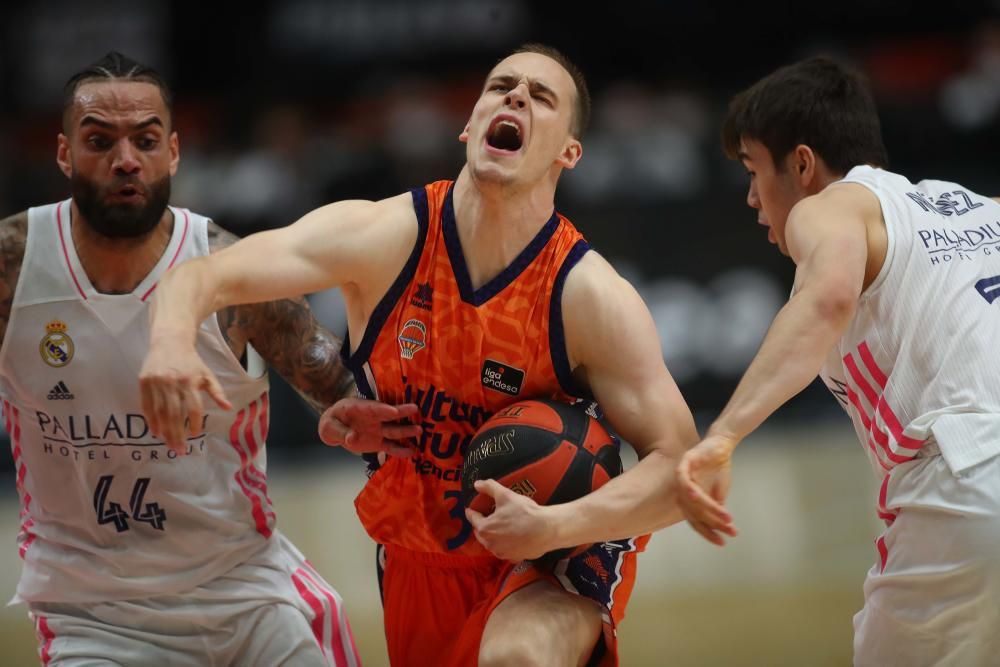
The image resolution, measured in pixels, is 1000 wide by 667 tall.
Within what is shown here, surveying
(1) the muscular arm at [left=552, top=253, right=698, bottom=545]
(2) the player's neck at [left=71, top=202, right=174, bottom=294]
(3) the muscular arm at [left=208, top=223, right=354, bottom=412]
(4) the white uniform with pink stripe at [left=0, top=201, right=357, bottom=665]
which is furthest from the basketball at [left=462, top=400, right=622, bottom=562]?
(2) the player's neck at [left=71, top=202, right=174, bottom=294]

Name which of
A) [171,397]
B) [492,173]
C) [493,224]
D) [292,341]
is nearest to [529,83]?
[492,173]

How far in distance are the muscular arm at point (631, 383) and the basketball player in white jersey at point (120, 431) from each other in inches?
40.9

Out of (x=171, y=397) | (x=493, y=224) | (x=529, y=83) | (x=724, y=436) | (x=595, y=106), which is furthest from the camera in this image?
(x=595, y=106)

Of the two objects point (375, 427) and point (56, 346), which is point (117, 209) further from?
point (375, 427)

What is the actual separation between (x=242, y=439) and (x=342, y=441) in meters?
0.64

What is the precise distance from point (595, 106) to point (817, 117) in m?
9.69

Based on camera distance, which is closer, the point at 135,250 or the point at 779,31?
A: the point at 135,250

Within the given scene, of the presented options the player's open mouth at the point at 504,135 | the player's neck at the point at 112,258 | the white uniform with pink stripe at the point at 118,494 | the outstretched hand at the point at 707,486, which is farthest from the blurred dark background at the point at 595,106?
the outstretched hand at the point at 707,486

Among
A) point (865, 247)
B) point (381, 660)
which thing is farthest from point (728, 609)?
point (865, 247)

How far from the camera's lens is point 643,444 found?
4.52 m

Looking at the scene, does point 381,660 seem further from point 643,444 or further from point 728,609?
point 643,444

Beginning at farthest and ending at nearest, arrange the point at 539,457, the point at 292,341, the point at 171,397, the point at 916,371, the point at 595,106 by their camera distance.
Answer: the point at 595,106 → the point at 292,341 → the point at 916,371 → the point at 539,457 → the point at 171,397

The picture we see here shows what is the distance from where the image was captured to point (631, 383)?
460cm

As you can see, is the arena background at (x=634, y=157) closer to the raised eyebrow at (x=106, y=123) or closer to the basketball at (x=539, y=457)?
the basketball at (x=539, y=457)
